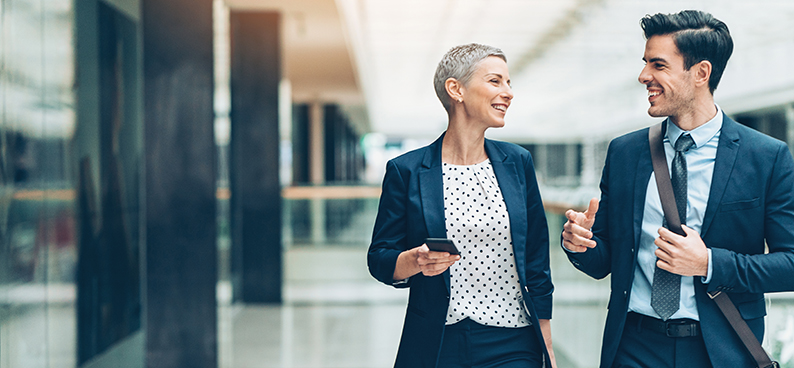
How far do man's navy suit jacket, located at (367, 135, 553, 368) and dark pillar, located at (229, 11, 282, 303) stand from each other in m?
6.44

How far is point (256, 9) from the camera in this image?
8.04 m

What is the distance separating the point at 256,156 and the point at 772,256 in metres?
7.10

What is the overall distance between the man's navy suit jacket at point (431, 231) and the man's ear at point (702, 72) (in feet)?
1.59

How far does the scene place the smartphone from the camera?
1.48m

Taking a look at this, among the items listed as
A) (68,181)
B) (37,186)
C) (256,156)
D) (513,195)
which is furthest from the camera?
(256,156)

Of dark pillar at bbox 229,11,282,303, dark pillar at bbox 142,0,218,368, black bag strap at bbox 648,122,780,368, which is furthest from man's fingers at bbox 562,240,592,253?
dark pillar at bbox 229,11,282,303

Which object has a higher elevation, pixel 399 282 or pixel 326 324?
pixel 399 282

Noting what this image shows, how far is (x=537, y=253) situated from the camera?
5.93 feet

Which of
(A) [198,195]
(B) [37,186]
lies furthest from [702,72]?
(A) [198,195]

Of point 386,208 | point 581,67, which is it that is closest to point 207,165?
point 386,208

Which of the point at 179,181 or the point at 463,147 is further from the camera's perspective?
the point at 179,181

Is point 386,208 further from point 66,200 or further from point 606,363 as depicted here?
point 66,200

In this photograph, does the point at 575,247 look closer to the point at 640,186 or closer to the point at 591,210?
the point at 591,210

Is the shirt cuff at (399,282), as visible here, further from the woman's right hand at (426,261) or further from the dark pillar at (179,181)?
the dark pillar at (179,181)
